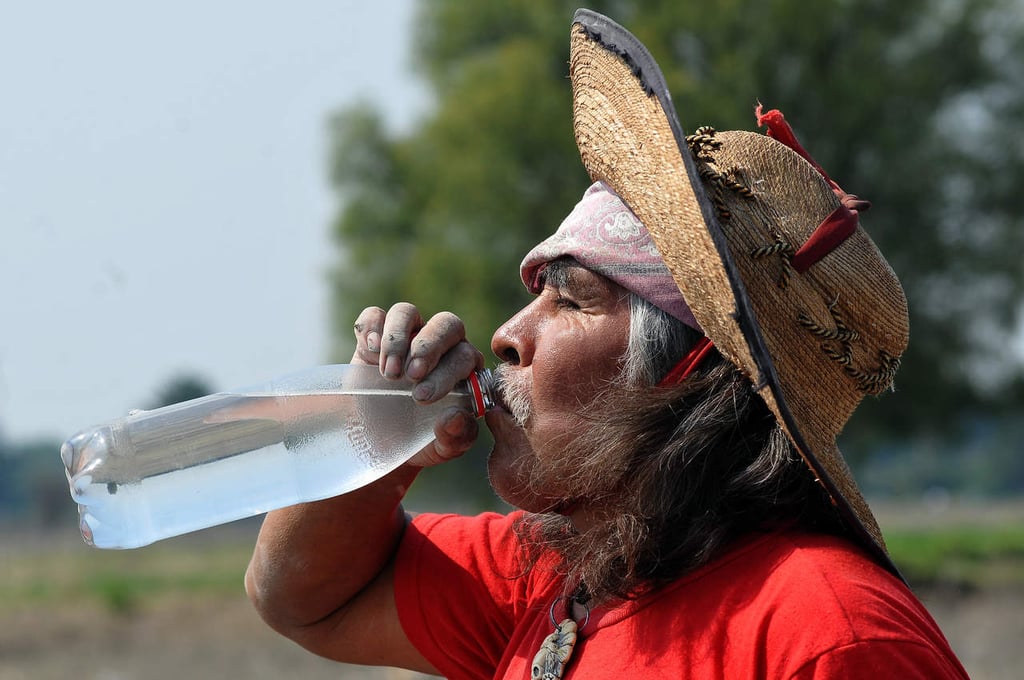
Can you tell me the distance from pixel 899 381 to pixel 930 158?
3082mm

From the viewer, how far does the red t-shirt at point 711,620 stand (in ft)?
5.46

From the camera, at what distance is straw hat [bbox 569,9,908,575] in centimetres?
182

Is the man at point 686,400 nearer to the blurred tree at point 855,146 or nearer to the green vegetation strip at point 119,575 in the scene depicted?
the blurred tree at point 855,146

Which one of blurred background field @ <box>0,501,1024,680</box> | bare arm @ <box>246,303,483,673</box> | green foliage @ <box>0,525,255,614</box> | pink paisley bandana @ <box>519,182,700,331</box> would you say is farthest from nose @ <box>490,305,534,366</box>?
A: green foliage @ <box>0,525,255,614</box>

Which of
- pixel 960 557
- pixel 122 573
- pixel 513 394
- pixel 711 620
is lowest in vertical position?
pixel 960 557

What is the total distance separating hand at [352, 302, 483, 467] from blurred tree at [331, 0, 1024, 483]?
12589 millimetres

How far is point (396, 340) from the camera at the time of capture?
2.24 meters

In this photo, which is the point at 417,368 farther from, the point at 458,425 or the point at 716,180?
the point at 716,180

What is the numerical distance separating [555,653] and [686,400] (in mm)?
509

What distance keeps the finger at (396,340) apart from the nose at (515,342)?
0.17 metres

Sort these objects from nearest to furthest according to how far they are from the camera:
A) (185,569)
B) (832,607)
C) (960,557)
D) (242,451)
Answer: (832,607)
(242,451)
(960,557)
(185,569)

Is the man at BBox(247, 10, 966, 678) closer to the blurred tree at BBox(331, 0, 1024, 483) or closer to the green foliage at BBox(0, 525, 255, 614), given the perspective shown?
the blurred tree at BBox(331, 0, 1024, 483)

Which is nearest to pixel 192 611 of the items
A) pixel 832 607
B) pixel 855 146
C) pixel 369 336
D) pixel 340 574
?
pixel 855 146

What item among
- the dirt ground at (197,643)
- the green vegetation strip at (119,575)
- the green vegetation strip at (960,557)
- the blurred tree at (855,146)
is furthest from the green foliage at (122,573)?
the green vegetation strip at (960,557)
